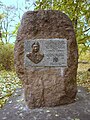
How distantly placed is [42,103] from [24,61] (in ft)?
2.66

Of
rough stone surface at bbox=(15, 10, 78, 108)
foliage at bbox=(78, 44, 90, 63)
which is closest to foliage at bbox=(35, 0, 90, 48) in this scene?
foliage at bbox=(78, 44, 90, 63)

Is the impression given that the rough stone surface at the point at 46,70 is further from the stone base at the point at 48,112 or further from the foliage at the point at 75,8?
the foliage at the point at 75,8

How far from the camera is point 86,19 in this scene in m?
9.73

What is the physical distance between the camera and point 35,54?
15.0 ft

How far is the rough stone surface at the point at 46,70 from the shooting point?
4.52 m

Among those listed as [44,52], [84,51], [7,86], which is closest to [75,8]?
[84,51]

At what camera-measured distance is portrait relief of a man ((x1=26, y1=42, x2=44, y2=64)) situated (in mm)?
4566

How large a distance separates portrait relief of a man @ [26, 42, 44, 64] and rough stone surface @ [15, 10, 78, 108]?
5.0 inches

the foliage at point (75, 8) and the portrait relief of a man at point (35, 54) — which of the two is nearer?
the portrait relief of a man at point (35, 54)

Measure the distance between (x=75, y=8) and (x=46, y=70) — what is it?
484 cm

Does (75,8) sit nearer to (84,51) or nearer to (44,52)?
Result: (84,51)

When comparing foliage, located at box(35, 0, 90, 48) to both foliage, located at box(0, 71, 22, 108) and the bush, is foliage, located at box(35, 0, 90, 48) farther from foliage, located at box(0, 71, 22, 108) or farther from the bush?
the bush

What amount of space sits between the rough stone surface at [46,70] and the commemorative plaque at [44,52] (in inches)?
2.9

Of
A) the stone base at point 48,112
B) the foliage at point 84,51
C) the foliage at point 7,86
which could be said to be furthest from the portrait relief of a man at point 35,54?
the foliage at point 84,51
